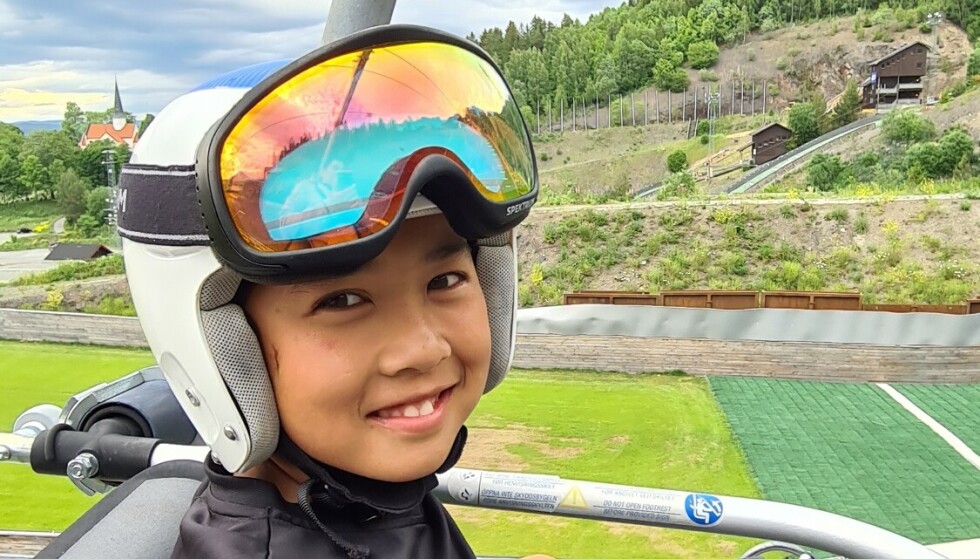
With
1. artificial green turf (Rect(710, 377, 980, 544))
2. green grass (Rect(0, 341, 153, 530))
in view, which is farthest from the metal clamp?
artificial green turf (Rect(710, 377, 980, 544))

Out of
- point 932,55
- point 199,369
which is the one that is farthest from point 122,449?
point 932,55

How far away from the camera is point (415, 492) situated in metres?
0.65

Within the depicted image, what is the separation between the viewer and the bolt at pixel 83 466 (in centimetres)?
83

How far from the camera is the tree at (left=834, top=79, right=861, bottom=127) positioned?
21.5 m

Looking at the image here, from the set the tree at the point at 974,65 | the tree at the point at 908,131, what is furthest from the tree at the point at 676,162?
the tree at the point at 974,65

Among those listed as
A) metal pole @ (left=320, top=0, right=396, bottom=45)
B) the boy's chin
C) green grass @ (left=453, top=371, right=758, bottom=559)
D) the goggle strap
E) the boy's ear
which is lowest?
green grass @ (left=453, top=371, right=758, bottom=559)

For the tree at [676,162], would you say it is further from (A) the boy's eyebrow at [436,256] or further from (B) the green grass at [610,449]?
(A) the boy's eyebrow at [436,256]

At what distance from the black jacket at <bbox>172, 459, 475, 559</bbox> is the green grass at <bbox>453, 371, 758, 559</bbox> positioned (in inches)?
106

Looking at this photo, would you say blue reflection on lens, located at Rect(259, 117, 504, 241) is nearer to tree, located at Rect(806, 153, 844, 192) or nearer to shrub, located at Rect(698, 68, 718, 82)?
tree, located at Rect(806, 153, 844, 192)

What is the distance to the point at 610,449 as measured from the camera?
15.9 feet

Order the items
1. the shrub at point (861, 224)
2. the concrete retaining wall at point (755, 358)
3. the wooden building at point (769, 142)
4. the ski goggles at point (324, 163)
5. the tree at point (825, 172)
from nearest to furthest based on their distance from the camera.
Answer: the ski goggles at point (324, 163) → the concrete retaining wall at point (755, 358) → the shrub at point (861, 224) → the tree at point (825, 172) → the wooden building at point (769, 142)

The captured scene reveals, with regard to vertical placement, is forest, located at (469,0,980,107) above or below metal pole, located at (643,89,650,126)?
above

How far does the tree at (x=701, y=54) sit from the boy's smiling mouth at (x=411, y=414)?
30.8m

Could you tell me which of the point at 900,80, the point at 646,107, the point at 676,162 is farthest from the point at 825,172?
the point at 646,107
